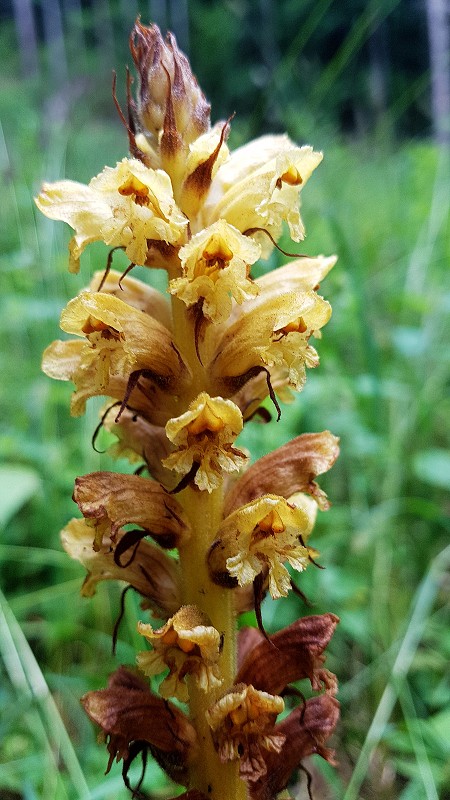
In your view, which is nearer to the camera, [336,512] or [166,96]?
[166,96]

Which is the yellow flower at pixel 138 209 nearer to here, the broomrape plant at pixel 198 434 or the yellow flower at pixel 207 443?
the broomrape plant at pixel 198 434

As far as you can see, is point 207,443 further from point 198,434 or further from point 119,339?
point 119,339

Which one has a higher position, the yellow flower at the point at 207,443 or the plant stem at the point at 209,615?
the yellow flower at the point at 207,443

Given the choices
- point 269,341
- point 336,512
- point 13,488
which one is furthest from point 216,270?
point 336,512

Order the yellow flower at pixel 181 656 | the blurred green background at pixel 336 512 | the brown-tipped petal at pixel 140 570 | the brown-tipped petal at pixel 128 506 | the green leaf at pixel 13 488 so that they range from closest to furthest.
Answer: the yellow flower at pixel 181 656, the brown-tipped petal at pixel 128 506, the brown-tipped petal at pixel 140 570, the blurred green background at pixel 336 512, the green leaf at pixel 13 488

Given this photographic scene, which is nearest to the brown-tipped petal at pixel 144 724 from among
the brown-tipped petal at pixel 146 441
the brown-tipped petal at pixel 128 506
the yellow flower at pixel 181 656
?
the yellow flower at pixel 181 656

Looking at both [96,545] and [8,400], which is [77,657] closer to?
[96,545]

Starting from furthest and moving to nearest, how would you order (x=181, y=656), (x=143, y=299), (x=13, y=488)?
1. (x=13, y=488)
2. (x=143, y=299)
3. (x=181, y=656)
